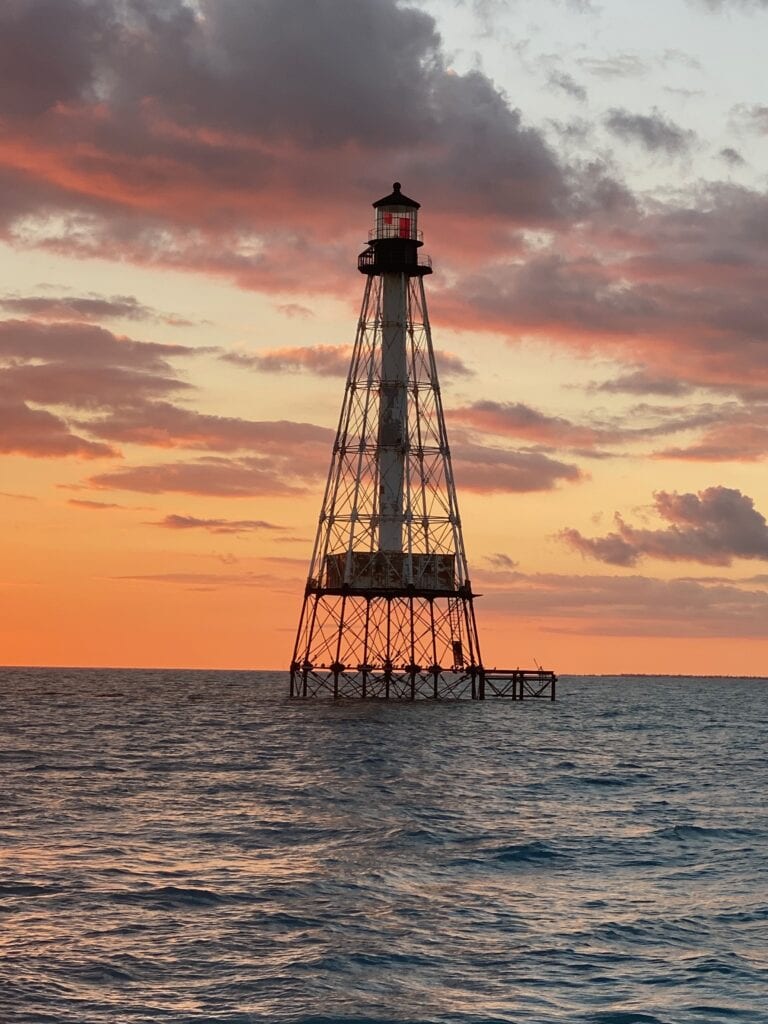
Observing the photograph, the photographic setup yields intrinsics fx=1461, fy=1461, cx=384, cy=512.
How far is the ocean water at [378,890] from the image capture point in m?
20.4

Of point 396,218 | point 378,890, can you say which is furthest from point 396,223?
point 378,890

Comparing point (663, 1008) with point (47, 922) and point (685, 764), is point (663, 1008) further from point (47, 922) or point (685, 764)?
point (685, 764)

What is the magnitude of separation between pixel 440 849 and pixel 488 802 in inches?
407

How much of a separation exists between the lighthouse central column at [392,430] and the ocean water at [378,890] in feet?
126

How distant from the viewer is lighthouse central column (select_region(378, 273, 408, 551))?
317ft

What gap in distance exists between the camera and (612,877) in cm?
3047

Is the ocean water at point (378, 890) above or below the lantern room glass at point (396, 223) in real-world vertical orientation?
below

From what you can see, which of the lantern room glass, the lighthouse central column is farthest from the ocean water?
the lantern room glass

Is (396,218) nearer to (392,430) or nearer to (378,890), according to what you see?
(392,430)

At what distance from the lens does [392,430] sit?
96.8m

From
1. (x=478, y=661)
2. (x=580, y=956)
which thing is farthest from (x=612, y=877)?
(x=478, y=661)

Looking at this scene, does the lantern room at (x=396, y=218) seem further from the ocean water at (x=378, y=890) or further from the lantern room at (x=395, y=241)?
the ocean water at (x=378, y=890)

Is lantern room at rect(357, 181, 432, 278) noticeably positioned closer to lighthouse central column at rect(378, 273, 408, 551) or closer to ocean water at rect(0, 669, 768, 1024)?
lighthouse central column at rect(378, 273, 408, 551)

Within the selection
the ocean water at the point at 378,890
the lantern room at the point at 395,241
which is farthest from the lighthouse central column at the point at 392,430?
the ocean water at the point at 378,890
